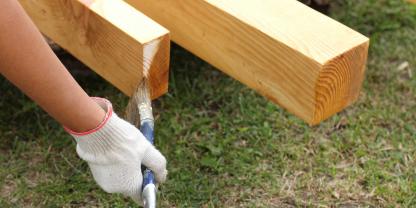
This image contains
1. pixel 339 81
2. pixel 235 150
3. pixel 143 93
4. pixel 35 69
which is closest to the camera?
pixel 35 69

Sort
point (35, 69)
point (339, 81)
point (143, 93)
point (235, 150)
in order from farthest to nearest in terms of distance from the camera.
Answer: point (235, 150) < point (143, 93) < point (339, 81) < point (35, 69)

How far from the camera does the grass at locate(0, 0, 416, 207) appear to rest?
2.64 m

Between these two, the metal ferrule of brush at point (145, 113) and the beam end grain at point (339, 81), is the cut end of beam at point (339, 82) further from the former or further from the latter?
the metal ferrule of brush at point (145, 113)

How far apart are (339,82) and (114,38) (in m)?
0.71

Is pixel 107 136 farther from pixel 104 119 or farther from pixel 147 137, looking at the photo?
pixel 147 137

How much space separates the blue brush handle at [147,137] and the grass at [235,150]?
2.24 feet

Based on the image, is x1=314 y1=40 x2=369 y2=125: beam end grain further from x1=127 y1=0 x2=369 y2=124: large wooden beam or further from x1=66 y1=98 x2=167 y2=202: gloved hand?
x1=66 y1=98 x2=167 y2=202: gloved hand

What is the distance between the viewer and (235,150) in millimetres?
2879

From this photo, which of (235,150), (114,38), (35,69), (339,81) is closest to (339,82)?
(339,81)

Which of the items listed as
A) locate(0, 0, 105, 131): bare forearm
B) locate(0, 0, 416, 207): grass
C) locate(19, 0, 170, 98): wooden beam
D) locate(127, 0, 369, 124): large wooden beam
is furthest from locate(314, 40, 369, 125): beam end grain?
locate(0, 0, 416, 207): grass

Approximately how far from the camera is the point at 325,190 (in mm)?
2688

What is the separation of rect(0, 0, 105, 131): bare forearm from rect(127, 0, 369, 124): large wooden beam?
496mm

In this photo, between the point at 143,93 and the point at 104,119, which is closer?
the point at 104,119

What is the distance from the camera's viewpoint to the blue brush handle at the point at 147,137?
189cm
